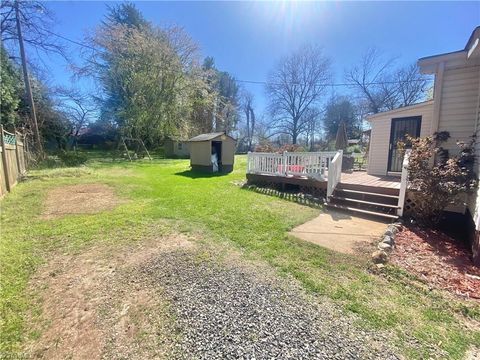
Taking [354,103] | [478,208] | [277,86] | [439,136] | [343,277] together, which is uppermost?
[277,86]

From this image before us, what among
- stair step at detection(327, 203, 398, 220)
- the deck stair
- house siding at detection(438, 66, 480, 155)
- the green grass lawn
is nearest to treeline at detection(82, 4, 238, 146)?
the green grass lawn

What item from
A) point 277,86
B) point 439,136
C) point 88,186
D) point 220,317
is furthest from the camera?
point 277,86

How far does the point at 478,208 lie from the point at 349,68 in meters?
28.4

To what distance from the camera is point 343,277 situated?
295 centimetres

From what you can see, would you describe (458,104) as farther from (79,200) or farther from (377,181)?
(79,200)

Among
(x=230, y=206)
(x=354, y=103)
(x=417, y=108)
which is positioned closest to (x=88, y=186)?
(x=230, y=206)

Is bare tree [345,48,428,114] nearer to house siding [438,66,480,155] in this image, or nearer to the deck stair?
house siding [438,66,480,155]

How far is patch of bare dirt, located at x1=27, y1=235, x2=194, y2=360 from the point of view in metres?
1.89

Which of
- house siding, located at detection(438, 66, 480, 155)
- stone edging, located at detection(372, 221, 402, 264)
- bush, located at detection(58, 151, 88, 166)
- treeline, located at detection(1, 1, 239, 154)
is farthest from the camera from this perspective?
treeline, located at detection(1, 1, 239, 154)

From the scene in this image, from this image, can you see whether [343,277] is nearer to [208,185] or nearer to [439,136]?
[439,136]

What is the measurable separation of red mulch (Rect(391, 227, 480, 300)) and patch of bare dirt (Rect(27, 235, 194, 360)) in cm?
322

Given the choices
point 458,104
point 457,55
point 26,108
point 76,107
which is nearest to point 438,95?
point 458,104

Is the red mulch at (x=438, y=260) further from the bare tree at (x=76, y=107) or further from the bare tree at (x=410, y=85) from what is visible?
the bare tree at (x=410, y=85)

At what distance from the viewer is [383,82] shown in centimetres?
2586
